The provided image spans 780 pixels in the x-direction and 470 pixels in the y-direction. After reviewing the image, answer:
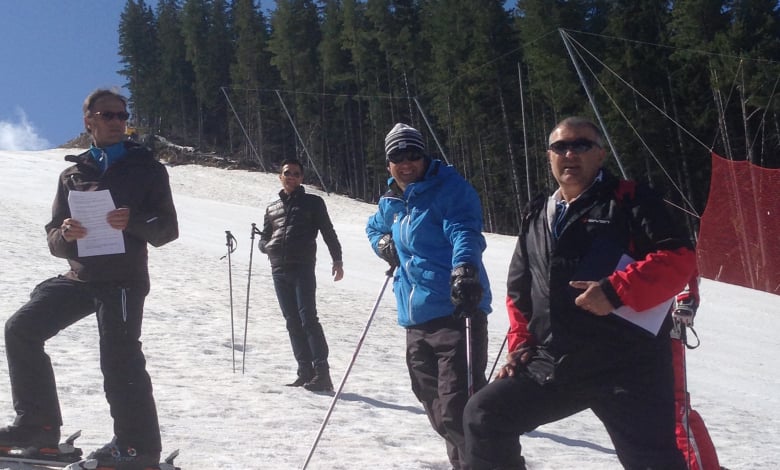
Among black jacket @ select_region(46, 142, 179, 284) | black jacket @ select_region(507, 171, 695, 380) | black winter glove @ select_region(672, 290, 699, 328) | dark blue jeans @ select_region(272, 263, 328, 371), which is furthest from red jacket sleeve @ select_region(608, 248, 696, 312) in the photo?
dark blue jeans @ select_region(272, 263, 328, 371)

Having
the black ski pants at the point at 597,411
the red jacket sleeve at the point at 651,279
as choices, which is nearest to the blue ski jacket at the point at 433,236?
the black ski pants at the point at 597,411

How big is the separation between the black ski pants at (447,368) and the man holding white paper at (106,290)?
1.37 meters

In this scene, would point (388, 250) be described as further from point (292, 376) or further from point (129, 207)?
point (292, 376)

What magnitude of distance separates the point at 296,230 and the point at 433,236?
10.6 ft

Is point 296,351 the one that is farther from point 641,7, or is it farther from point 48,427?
point 641,7

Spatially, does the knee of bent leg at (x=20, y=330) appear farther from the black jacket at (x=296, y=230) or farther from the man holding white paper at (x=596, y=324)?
the black jacket at (x=296, y=230)

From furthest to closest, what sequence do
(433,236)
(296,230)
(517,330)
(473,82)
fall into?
(473,82) < (296,230) < (433,236) < (517,330)

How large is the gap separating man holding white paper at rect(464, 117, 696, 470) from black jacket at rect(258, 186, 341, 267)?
4.12 metres

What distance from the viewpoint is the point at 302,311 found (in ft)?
22.5

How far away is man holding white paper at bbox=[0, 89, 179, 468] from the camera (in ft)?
12.4

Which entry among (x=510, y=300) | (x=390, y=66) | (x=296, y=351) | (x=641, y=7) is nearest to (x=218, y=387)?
(x=296, y=351)

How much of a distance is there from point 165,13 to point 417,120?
2849 cm

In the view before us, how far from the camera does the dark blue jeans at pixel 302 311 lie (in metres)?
6.84

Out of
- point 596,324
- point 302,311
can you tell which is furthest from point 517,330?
point 302,311
